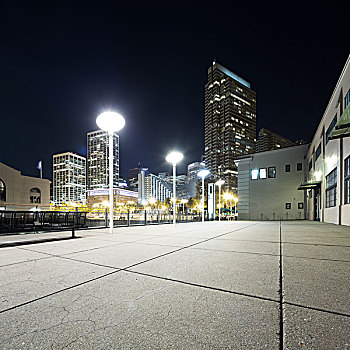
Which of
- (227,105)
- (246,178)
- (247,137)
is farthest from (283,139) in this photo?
(246,178)

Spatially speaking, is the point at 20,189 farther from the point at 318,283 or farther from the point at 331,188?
the point at 318,283

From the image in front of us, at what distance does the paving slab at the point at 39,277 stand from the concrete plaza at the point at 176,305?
0.01 metres

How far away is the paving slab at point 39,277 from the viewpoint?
2.24 metres

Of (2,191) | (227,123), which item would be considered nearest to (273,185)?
A: (2,191)

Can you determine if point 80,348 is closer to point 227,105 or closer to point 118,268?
point 118,268

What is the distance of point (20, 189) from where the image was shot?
132ft

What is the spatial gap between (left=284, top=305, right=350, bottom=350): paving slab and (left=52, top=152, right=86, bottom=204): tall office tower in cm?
18674

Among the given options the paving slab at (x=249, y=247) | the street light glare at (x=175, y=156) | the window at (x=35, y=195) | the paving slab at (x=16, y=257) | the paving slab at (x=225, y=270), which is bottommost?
the window at (x=35, y=195)

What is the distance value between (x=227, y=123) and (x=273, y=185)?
413ft

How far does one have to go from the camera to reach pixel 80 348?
1.34 metres

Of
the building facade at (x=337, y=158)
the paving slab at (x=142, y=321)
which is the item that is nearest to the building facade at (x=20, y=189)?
the paving slab at (x=142, y=321)

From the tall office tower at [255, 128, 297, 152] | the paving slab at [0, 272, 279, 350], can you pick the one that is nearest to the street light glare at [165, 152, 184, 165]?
the paving slab at [0, 272, 279, 350]

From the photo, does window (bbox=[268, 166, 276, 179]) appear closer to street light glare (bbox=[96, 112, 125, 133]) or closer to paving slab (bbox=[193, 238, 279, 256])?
street light glare (bbox=[96, 112, 125, 133])

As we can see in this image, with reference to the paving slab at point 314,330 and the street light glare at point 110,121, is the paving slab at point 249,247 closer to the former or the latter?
the paving slab at point 314,330
